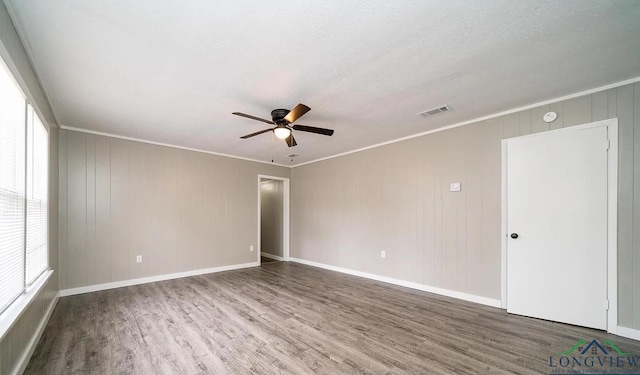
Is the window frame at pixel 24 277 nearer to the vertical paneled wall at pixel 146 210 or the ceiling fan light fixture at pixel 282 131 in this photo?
the vertical paneled wall at pixel 146 210

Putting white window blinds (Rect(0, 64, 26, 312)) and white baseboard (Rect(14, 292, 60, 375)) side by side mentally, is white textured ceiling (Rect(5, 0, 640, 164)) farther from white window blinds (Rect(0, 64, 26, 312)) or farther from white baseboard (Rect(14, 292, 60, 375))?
white baseboard (Rect(14, 292, 60, 375))

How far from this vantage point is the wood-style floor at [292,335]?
2125mm

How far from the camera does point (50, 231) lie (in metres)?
3.21

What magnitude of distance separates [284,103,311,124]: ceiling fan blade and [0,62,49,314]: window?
2.02 metres

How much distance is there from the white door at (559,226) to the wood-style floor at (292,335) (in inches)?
10.4

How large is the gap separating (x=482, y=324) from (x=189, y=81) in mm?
4077

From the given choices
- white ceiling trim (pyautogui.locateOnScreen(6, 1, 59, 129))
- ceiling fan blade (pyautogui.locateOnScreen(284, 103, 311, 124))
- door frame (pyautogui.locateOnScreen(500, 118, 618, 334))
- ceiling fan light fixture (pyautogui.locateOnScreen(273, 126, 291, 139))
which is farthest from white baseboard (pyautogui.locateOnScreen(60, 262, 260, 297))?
door frame (pyautogui.locateOnScreen(500, 118, 618, 334))

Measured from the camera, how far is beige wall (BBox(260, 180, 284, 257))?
702cm

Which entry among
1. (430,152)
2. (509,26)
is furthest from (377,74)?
(430,152)

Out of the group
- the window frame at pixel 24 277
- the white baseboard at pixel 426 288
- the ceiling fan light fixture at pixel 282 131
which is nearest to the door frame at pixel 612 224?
the white baseboard at pixel 426 288

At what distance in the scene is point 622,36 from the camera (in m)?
1.91

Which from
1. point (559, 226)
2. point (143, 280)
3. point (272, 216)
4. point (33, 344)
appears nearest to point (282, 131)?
point (33, 344)

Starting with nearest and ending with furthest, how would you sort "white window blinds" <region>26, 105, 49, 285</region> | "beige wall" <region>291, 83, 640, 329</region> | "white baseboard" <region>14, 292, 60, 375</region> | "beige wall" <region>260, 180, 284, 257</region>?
"white baseboard" <region>14, 292, 60, 375</region>
"white window blinds" <region>26, 105, 49, 285</region>
"beige wall" <region>291, 83, 640, 329</region>
"beige wall" <region>260, 180, 284, 257</region>

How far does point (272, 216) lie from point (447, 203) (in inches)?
188
